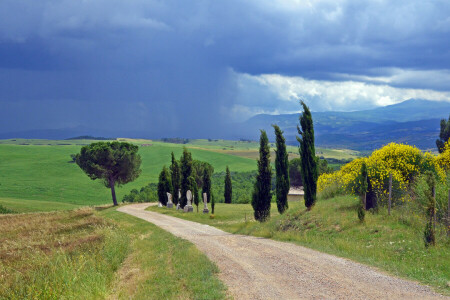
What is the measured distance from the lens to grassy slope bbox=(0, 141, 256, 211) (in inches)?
3991

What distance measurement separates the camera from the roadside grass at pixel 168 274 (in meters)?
11.8

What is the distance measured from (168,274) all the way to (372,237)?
36.1 ft

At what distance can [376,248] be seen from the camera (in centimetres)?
1764

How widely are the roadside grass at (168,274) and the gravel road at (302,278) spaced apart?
563mm

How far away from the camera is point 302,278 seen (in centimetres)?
1261

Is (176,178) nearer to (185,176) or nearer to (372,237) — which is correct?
(185,176)

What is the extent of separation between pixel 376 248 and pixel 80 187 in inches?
4319

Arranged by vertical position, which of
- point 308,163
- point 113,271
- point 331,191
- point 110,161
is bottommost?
point 113,271

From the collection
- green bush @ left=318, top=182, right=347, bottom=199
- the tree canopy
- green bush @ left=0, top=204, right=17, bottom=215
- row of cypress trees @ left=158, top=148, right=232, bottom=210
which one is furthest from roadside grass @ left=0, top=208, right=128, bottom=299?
the tree canopy

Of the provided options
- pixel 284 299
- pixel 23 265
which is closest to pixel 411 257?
pixel 284 299

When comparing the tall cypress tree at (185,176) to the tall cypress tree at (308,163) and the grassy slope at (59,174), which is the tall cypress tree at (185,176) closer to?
the tall cypress tree at (308,163)

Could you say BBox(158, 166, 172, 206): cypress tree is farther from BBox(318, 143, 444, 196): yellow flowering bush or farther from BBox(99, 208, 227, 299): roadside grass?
BBox(99, 208, 227, 299): roadside grass

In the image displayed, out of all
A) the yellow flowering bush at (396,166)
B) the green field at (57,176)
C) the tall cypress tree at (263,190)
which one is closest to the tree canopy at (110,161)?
the green field at (57,176)

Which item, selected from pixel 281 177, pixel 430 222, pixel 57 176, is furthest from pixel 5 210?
pixel 57 176
